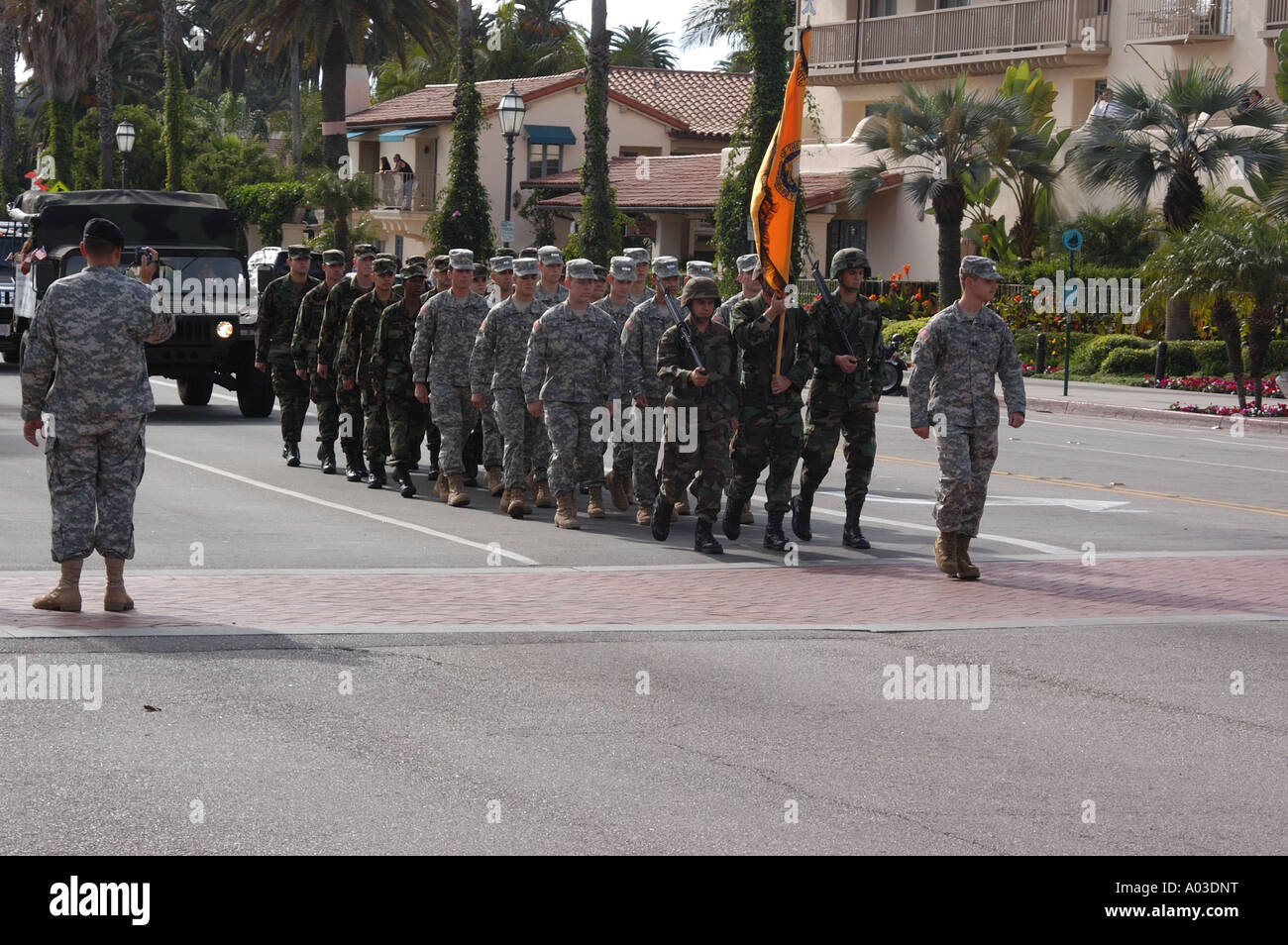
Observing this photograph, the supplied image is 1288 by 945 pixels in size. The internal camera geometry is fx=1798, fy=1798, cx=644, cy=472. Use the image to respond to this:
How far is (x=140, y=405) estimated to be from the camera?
9.29 m

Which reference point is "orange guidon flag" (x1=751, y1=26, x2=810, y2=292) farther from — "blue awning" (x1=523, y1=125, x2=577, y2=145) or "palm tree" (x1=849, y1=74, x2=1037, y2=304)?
"blue awning" (x1=523, y1=125, x2=577, y2=145)

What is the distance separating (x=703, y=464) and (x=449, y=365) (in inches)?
123

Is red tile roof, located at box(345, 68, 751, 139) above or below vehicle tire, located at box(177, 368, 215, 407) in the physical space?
above

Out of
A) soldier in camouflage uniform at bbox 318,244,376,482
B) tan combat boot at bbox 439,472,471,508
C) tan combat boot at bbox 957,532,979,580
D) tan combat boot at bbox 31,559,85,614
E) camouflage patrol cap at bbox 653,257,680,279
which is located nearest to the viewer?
tan combat boot at bbox 31,559,85,614

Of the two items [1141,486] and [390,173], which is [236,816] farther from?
[390,173]

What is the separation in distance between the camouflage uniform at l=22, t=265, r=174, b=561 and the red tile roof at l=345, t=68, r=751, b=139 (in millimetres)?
52548

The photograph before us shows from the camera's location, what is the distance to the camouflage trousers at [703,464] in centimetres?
1236

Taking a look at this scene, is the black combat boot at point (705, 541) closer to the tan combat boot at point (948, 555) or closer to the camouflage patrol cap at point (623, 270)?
the tan combat boot at point (948, 555)

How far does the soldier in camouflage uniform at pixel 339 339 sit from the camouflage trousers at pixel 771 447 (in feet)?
15.8

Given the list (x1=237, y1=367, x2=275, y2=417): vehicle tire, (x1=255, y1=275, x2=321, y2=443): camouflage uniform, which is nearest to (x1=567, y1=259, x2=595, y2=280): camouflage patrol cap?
(x1=255, y1=275, x2=321, y2=443): camouflage uniform

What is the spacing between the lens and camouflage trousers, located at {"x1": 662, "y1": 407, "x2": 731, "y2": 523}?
12.4 m

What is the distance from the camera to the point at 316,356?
16781 millimetres

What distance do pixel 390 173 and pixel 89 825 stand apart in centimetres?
5868

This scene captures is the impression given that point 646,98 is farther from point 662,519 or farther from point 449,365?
point 662,519
